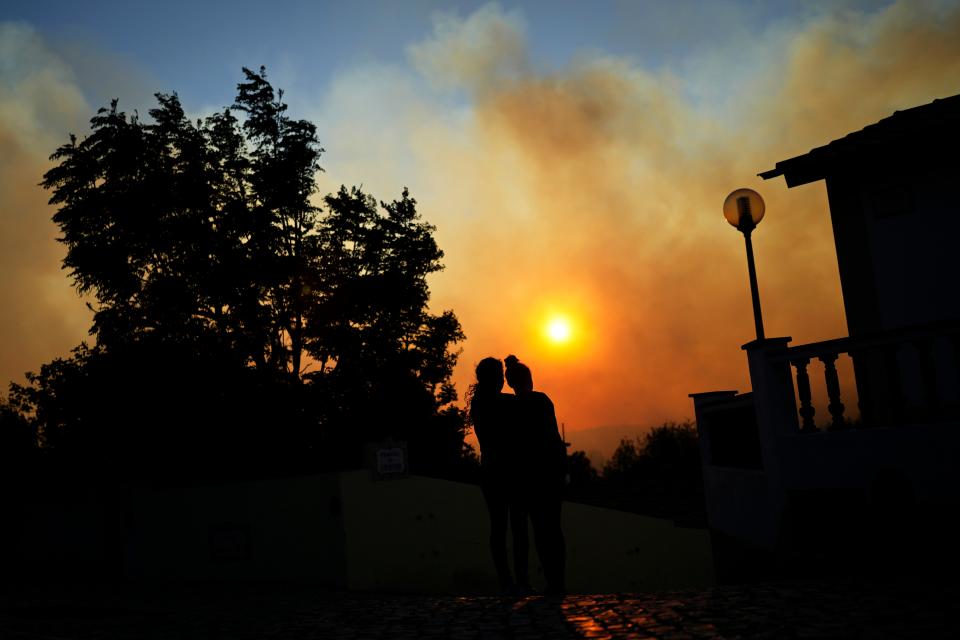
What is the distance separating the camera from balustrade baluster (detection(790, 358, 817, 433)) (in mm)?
8571

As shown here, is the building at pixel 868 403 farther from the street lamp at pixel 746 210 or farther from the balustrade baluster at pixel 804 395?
the street lamp at pixel 746 210

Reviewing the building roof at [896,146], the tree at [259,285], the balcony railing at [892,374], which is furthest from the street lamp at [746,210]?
the tree at [259,285]

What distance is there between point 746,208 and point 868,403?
10.5ft

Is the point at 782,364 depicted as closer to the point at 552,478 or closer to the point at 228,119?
the point at 552,478

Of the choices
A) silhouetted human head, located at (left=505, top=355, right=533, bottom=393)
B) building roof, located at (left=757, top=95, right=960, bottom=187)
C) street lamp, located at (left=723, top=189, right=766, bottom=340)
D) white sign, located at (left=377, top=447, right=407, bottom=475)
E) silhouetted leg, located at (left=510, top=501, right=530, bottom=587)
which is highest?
building roof, located at (left=757, top=95, right=960, bottom=187)

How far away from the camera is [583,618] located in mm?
5742

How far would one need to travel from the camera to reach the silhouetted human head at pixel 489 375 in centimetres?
714

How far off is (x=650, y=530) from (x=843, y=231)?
25.8 ft

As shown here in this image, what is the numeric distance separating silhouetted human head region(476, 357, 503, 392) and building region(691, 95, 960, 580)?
3383 millimetres

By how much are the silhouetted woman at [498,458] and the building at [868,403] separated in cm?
317

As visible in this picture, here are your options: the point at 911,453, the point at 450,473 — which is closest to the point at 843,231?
the point at 911,453

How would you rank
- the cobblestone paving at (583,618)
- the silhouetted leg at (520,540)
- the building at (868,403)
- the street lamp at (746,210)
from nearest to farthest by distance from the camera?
the cobblestone paving at (583,618), the silhouetted leg at (520,540), the building at (868,403), the street lamp at (746,210)

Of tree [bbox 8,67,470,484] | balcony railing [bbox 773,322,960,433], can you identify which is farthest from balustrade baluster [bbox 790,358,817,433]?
tree [bbox 8,67,470,484]

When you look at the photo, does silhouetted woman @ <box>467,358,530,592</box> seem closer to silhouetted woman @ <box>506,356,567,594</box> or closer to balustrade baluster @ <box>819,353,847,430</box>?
silhouetted woman @ <box>506,356,567,594</box>
